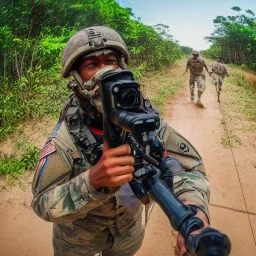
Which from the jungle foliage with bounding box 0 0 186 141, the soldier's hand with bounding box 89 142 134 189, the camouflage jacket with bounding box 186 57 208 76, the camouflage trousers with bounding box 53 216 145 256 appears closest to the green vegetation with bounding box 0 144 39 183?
the jungle foliage with bounding box 0 0 186 141

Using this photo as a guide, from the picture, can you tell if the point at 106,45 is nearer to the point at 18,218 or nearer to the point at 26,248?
the point at 26,248

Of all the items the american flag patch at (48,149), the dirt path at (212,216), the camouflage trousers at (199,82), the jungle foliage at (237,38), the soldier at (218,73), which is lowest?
the dirt path at (212,216)

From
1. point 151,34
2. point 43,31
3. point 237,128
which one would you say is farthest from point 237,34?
point 43,31

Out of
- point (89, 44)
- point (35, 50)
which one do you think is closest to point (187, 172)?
point (89, 44)

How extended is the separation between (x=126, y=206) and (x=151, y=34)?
42.6 ft

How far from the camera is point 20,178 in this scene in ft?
16.1

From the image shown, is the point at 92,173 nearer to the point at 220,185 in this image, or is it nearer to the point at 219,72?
the point at 220,185

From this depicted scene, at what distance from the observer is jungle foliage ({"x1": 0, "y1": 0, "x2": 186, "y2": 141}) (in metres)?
6.54

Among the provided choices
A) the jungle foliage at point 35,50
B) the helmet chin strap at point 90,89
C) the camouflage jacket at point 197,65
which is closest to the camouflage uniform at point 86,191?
the helmet chin strap at point 90,89

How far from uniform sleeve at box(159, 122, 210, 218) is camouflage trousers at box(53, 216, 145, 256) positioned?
696mm

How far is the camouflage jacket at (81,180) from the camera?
1.21m

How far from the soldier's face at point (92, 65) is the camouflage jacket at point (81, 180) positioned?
17 cm

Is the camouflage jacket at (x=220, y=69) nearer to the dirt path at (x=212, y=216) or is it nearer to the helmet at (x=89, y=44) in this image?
the dirt path at (x=212, y=216)

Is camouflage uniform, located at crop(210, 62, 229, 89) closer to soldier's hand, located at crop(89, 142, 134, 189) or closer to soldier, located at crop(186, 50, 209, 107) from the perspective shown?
soldier, located at crop(186, 50, 209, 107)
